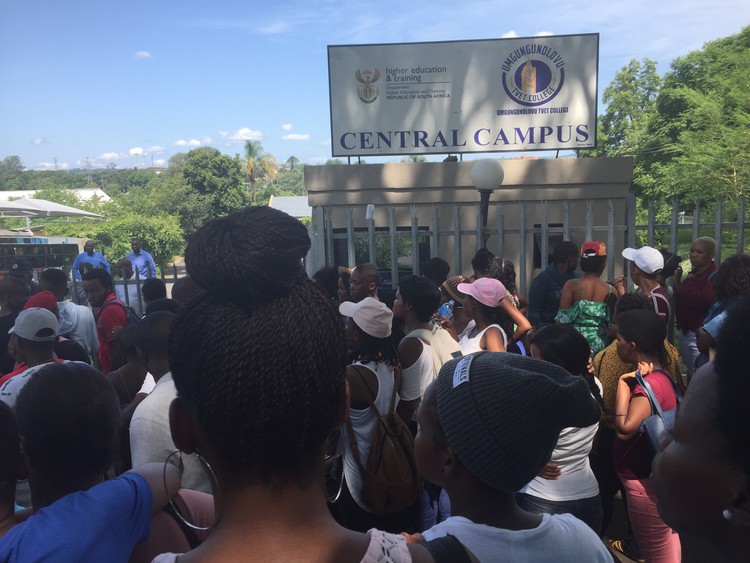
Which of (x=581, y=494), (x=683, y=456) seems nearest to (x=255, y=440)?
(x=683, y=456)

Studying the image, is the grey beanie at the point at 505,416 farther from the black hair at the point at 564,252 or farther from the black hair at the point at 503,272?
the black hair at the point at 564,252

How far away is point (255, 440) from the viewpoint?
978 mm

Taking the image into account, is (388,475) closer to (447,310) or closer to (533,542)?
(533,542)

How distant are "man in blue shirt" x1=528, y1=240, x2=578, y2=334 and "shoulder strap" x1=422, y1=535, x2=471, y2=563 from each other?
4438 millimetres

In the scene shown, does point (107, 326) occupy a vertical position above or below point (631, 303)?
below

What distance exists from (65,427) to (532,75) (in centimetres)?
1021

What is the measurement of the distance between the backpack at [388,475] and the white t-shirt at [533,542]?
1272 mm

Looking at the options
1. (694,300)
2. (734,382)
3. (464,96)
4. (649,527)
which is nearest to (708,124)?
(464,96)

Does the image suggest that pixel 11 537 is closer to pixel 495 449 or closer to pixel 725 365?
pixel 495 449

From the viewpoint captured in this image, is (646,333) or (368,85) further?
(368,85)

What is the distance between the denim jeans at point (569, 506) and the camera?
243 centimetres

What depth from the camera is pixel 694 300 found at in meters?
5.22

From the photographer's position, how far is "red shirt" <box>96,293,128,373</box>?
4.86 m

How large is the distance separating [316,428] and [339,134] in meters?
9.64
